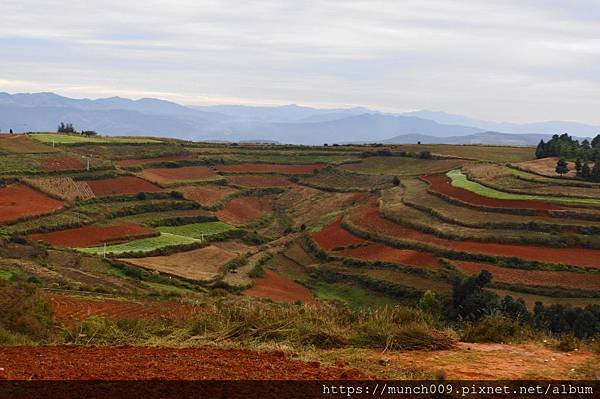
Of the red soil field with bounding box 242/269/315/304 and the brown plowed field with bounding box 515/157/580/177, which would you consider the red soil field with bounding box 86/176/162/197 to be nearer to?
the red soil field with bounding box 242/269/315/304

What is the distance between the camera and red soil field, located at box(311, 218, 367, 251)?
176ft

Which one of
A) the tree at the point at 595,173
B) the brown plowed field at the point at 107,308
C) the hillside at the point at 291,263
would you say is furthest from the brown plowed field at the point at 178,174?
the brown plowed field at the point at 107,308

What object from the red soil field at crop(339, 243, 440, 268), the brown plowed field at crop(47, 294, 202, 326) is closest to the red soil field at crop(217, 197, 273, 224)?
the red soil field at crop(339, 243, 440, 268)

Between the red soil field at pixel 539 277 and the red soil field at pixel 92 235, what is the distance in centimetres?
2713

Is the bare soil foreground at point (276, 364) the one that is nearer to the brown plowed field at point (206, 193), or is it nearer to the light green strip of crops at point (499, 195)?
the light green strip of crops at point (499, 195)

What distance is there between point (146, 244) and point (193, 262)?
545cm

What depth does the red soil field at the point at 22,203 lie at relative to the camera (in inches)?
1988

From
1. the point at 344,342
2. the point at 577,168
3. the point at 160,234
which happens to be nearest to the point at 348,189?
the point at 577,168

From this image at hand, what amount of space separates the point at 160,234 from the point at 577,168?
44114mm

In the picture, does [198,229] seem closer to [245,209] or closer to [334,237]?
[334,237]

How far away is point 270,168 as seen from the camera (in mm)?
93812

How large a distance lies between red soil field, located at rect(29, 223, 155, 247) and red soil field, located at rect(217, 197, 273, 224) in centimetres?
1473

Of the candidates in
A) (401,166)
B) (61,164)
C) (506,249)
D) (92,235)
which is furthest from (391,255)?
(401,166)

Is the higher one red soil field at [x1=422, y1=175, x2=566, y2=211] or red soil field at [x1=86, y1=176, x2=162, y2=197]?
red soil field at [x1=422, y1=175, x2=566, y2=211]
